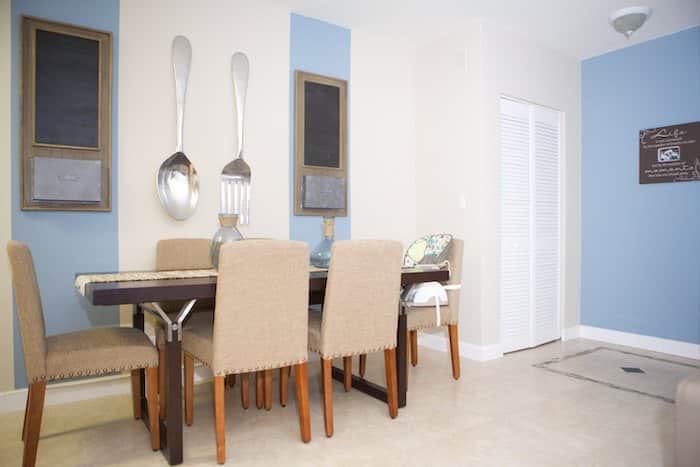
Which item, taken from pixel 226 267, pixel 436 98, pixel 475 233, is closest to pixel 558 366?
pixel 475 233

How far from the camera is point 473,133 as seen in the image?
354 centimetres

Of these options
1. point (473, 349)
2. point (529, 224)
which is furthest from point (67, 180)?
point (529, 224)

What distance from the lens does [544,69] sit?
3939mm

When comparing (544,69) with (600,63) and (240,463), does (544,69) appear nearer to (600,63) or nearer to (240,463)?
(600,63)

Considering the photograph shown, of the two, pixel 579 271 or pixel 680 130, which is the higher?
pixel 680 130

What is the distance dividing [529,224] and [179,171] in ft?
8.76

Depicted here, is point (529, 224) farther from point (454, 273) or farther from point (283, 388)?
point (283, 388)

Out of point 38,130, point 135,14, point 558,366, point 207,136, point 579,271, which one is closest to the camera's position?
point 38,130

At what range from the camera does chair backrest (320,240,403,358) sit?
6.98 feet

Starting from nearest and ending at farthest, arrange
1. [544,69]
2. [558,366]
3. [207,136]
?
1. [207,136]
2. [558,366]
3. [544,69]

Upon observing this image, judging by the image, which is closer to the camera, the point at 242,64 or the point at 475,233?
the point at 242,64

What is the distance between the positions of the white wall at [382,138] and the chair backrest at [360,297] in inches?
56.9

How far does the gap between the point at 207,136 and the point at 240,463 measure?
192 cm

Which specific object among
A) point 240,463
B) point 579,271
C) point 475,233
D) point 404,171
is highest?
point 404,171
